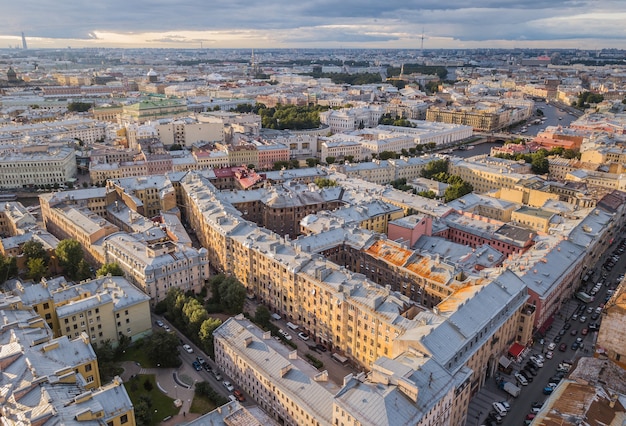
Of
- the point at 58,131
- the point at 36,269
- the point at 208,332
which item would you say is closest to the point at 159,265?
the point at 208,332

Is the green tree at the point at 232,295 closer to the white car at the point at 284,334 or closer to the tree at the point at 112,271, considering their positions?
the white car at the point at 284,334

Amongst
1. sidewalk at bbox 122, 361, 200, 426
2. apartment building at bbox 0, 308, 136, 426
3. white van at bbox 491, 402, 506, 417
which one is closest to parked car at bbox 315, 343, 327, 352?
sidewalk at bbox 122, 361, 200, 426

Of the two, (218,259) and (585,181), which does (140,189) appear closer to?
(218,259)

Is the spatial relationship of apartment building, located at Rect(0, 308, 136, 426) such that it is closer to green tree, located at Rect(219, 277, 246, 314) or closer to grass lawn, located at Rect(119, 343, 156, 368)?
grass lawn, located at Rect(119, 343, 156, 368)

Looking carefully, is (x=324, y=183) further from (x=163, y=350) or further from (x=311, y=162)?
(x=163, y=350)

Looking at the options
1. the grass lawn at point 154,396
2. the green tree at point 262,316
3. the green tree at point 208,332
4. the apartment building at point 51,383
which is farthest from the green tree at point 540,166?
the apartment building at point 51,383

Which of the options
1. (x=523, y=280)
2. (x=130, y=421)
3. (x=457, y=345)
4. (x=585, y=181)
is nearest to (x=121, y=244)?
(x=130, y=421)

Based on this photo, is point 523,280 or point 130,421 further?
point 523,280
